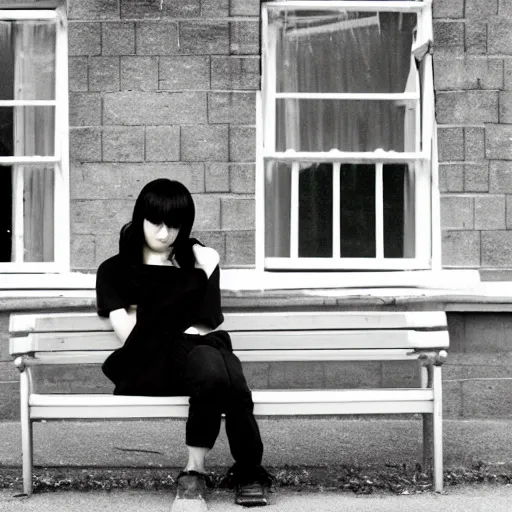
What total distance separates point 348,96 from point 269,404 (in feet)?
8.35

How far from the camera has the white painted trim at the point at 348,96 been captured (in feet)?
22.2

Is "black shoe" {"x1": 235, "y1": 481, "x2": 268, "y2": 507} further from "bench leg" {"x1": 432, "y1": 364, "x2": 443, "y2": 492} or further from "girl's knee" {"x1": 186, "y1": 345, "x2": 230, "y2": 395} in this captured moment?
"bench leg" {"x1": 432, "y1": 364, "x2": 443, "y2": 492}

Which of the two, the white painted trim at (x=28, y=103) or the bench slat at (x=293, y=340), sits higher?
the white painted trim at (x=28, y=103)

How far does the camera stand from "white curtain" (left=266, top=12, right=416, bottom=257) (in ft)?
22.4

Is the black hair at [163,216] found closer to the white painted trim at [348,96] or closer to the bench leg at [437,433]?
the bench leg at [437,433]

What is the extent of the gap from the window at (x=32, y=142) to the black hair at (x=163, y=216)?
Result: 171cm

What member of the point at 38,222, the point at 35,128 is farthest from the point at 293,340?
the point at 35,128

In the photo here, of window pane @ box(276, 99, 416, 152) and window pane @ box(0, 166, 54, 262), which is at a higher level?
window pane @ box(276, 99, 416, 152)

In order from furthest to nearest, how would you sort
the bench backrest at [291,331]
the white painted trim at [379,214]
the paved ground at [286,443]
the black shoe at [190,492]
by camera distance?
the white painted trim at [379,214] < the paved ground at [286,443] < the bench backrest at [291,331] < the black shoe at [190,492]

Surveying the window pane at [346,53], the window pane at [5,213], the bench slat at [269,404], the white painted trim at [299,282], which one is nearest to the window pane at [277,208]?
the white painted trim at [299,282]

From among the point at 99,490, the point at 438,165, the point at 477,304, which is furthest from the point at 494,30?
the point at 99,490

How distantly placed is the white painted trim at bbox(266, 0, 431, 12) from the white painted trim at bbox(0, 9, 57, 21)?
135 cm

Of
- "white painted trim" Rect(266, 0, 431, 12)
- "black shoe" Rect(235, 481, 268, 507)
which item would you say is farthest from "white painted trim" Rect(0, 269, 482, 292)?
"black shoe" Rect(235, 481, 268, 507)

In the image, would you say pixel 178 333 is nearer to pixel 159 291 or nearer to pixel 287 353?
pixel 159 291
